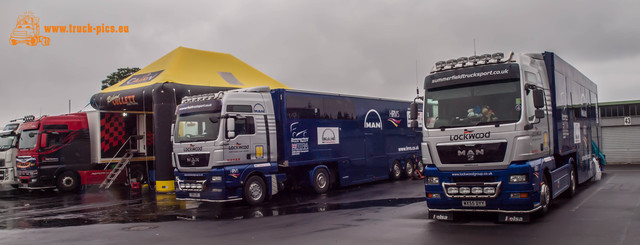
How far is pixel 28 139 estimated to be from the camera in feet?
67.2

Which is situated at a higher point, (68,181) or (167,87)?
(167,87)

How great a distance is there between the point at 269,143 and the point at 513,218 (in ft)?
25.0

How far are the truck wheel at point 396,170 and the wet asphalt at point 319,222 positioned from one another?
161 inches

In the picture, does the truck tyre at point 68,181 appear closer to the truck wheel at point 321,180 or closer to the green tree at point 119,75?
the truck wheel at point 321,180

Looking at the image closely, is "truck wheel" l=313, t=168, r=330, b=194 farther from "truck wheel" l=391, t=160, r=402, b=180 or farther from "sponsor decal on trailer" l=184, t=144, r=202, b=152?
"truck wheel" l=391, t=160, r=402, b=180

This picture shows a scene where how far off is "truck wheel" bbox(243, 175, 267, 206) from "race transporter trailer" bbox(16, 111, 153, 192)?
9386 millimetres

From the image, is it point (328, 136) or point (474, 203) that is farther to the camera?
point (328, 136)

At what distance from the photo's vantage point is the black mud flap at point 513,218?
906cm

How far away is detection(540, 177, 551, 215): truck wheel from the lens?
9.48 m

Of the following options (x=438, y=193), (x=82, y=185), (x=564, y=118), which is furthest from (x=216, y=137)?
(x=82, y=185)

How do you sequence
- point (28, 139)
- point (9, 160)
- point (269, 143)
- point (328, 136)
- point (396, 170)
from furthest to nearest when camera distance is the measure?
A: point (9, 160), point (396, 170), point (28, 139), point (328, 136), point (269, 143)

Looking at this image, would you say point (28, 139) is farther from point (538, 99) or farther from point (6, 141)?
point (538, 99)

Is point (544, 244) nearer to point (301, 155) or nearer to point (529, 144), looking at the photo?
point (529, 144)

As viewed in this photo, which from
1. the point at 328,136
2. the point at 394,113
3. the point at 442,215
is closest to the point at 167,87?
the point at 328,136
